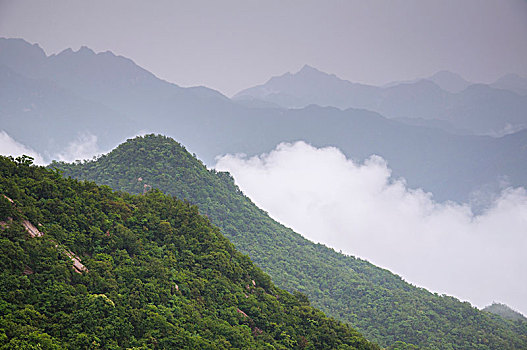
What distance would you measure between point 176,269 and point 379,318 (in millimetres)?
23569

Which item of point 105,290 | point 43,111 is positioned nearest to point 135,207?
point 105,290

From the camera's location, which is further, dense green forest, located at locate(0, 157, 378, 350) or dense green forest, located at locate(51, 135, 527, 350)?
dense green forest, located at locate(51, 135, 527, 350)

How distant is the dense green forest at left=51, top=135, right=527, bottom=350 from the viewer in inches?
1256

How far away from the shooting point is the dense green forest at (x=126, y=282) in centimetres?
1092

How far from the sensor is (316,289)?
36812mm

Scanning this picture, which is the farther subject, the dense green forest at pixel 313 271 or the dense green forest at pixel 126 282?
the dense green forest at pixel 313 271

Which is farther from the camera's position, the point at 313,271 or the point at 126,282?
the point at 313,271

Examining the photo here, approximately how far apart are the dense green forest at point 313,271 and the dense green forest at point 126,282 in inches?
616

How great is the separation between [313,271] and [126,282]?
95.2ft

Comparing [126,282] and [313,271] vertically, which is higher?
[313,271]

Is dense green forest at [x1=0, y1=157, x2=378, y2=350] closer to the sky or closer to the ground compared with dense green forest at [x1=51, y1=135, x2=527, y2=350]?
closer to the ground

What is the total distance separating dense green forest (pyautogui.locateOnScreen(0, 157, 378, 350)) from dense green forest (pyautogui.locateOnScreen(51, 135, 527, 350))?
15.7m

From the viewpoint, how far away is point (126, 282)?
46.3 feet

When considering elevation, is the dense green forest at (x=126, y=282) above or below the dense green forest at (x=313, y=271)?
below
